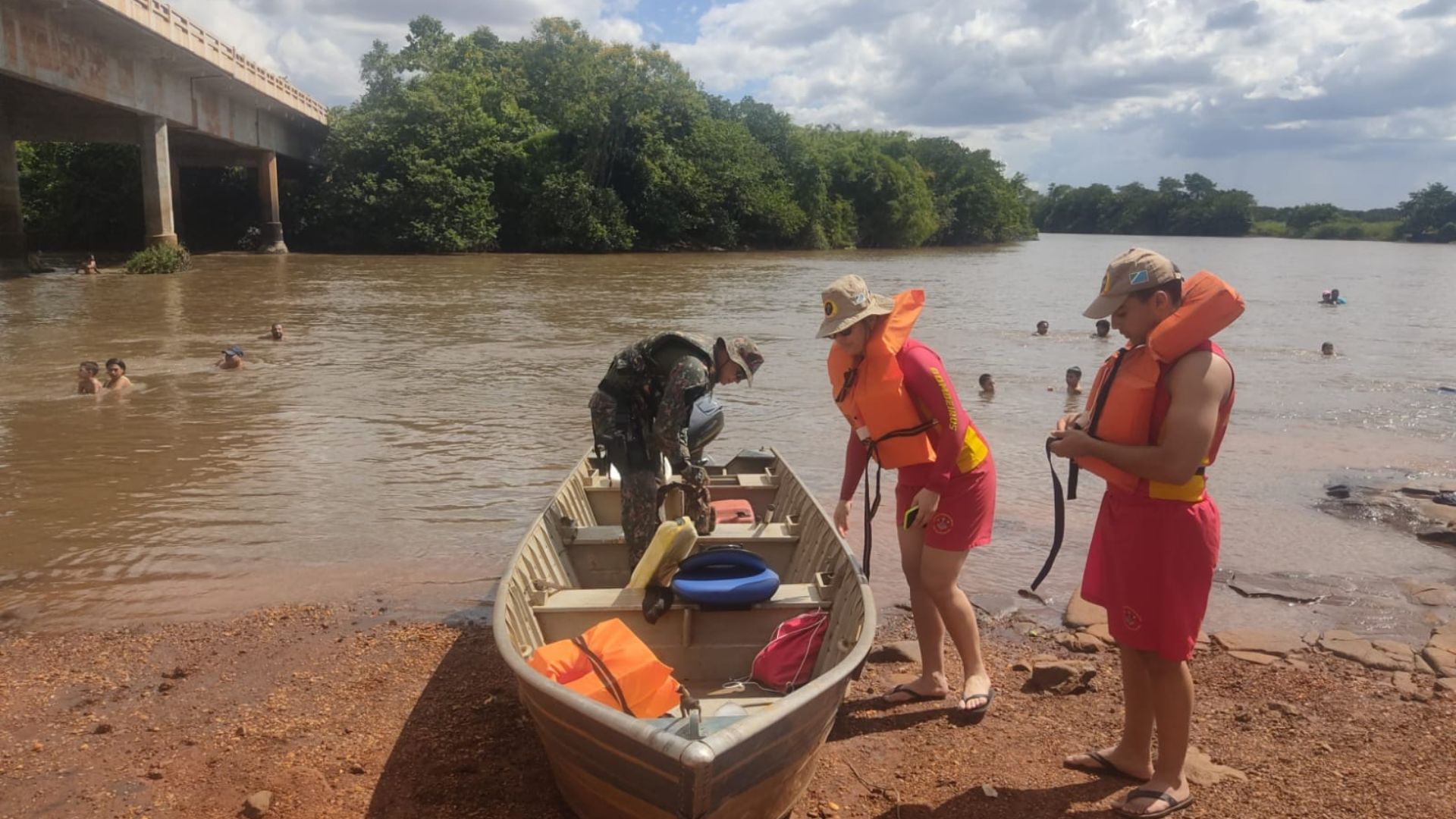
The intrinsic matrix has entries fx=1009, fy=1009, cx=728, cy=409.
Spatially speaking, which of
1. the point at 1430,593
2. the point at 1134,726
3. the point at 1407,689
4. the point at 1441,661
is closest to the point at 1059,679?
the point at 1134,726

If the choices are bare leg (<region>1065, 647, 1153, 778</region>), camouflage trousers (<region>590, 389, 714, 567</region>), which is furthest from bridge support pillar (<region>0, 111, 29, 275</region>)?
bare leg (<region>1065, 647, 1153, 778</region>)

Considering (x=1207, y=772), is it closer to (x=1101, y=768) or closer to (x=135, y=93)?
(x=1101, y=768)

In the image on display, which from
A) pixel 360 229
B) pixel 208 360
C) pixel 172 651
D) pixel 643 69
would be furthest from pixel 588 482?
pixel 643 69

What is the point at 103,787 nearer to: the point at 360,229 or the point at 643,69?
the point at 360,229

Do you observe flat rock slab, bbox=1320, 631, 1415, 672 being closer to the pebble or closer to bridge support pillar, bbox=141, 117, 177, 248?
the pebble

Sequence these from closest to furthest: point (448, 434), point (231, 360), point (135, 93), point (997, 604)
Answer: point (997, 604), point (448, 434), point (231, 360), point (135, 93)

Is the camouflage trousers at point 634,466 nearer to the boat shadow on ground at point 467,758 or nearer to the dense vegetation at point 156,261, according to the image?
the boat shadow on ground at point 467,758

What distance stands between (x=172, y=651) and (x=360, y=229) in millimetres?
42792

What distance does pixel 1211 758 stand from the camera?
4.21 metres

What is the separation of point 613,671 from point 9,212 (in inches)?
1317

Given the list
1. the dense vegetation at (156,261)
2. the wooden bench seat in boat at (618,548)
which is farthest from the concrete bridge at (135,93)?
the wooden bench seat in boat at (618,548)

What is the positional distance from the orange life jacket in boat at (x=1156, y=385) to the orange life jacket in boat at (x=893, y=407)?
2.57 ft

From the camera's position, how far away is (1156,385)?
3303 mm

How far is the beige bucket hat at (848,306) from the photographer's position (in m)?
4.12
